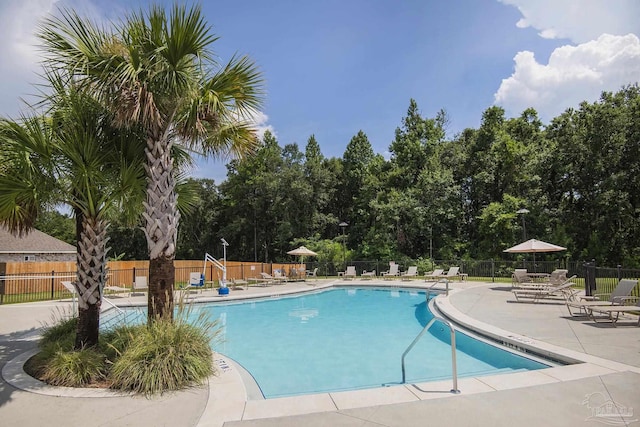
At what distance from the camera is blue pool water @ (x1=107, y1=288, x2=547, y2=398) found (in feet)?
20.3

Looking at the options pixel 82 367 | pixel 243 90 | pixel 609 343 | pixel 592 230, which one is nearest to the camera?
pixel 82 367

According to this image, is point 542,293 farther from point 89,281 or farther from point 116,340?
point 89,281

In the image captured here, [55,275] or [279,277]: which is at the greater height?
[55,275]

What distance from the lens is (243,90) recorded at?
5.78 metres

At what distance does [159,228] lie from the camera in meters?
5.27

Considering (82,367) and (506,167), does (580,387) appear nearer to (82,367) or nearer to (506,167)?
(82,367)

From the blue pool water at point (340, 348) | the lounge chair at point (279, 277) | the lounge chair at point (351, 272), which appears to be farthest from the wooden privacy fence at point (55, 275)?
the blue pool water at point (340, 348)

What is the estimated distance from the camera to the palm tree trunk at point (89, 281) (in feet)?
17.6

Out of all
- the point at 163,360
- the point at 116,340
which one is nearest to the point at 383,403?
the point at 163,360

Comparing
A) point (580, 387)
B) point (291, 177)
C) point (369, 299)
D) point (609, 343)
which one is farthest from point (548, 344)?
point (291, 177)


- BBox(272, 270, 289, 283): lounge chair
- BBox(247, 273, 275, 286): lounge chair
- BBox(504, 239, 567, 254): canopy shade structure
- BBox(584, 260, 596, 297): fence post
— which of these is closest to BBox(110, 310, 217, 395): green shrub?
BBox(584, 260, 596, 297): fence post

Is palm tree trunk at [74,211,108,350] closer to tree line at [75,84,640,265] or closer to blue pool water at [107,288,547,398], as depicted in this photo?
blue pool water at [107,288,547,398]

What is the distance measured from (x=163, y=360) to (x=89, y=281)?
1.91 meters

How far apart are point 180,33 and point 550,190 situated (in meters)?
29.0
